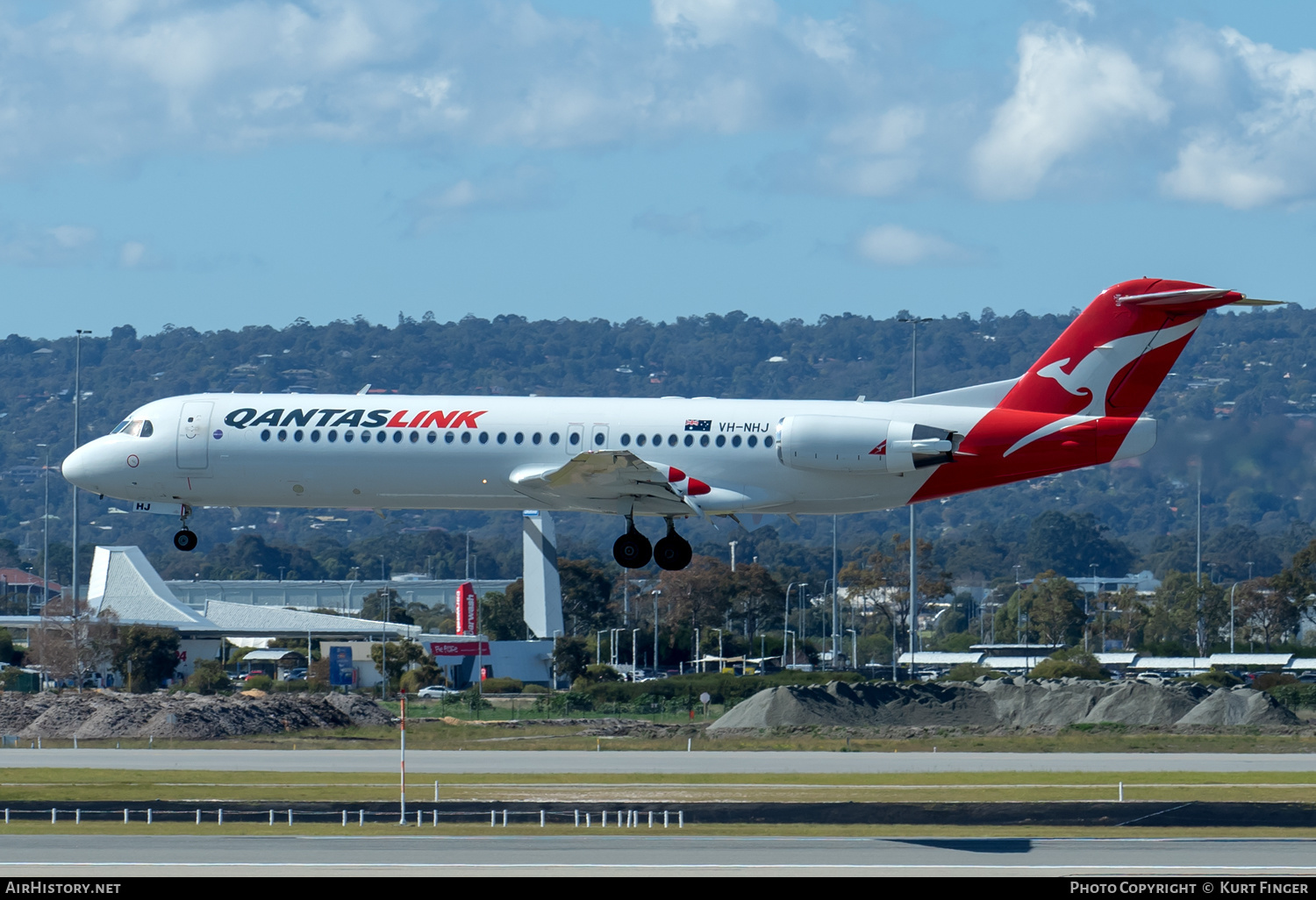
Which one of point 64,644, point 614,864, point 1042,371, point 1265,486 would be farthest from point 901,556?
point 614,864

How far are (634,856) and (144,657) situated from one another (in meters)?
70.4

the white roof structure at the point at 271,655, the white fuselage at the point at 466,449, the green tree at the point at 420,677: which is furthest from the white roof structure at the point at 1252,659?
the white fuselage at the point at 466,449

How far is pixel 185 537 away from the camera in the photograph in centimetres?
4028

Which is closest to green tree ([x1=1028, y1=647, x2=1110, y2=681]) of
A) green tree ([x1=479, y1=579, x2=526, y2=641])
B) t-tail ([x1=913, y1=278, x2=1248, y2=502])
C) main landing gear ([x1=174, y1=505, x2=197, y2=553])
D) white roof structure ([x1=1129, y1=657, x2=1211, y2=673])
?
white roof structure ([x1=1129, y1=657, x2=1211, y2=673])

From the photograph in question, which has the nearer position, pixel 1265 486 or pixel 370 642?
pixel 1265 486

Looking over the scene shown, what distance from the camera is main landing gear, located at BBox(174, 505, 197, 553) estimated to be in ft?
131

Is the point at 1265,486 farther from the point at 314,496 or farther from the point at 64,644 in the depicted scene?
the point at 64,644

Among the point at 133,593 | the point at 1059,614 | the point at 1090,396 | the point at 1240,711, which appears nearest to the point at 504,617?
the point at 133,593

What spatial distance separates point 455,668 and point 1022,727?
154 ft

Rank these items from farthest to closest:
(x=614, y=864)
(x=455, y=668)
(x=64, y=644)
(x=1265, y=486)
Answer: (x=455, y=668)
(x=64, y=644)
(x=1265, y=486)
(x=614, y=864)

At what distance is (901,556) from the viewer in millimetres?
138625

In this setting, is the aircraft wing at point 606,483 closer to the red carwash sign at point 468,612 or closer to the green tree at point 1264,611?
the red carwash sign at point 468,612

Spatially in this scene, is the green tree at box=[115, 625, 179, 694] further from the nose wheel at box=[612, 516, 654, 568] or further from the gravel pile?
the nose wheel at box=[612, 516, 654, 568]
